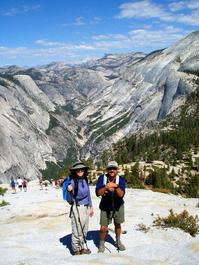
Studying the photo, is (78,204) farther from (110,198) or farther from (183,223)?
(183,223)

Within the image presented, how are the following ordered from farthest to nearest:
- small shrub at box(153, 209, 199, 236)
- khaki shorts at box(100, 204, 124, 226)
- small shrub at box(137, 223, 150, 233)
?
1. small shrub at box(137, 223, 150, 233)
2. small shrub at box(153, 209, 199, 236)
3. khaki shorts at box(100, 204, 124, 226)

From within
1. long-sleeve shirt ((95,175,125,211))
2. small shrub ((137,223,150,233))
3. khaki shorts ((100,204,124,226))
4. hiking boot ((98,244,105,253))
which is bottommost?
small shrub ((137,223,150,233))

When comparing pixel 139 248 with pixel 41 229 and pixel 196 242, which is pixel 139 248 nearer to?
pixel 196 242

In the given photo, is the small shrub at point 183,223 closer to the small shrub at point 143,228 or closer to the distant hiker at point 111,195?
the small shrub at point 143,228

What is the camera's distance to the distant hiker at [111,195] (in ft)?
48.4

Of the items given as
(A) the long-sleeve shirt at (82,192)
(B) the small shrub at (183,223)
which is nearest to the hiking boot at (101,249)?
(A) the long-sleeve shirt at (82,192)

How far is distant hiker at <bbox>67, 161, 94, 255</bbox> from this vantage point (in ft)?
49.9

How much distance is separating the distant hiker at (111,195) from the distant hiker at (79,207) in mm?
613

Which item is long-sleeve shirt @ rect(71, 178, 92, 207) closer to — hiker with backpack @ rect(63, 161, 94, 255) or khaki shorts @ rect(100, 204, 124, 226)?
hiker with backpack @ rect(63, 161, 94, 255)

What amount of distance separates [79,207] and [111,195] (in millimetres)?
1255

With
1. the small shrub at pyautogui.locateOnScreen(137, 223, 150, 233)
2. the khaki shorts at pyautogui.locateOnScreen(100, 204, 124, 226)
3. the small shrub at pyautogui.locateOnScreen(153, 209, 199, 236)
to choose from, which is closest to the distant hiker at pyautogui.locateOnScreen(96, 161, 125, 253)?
the khaki shorts at pyautogui.locateOnScreen(100, 204, 124, 226)

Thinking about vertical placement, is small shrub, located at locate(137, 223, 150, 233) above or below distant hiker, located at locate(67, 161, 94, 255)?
below

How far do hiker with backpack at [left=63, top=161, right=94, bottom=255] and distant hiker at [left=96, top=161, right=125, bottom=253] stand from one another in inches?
24.2

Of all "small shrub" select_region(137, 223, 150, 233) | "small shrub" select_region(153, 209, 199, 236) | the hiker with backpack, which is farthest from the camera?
"small shrub" select_region(137, 223, 150, 233)
